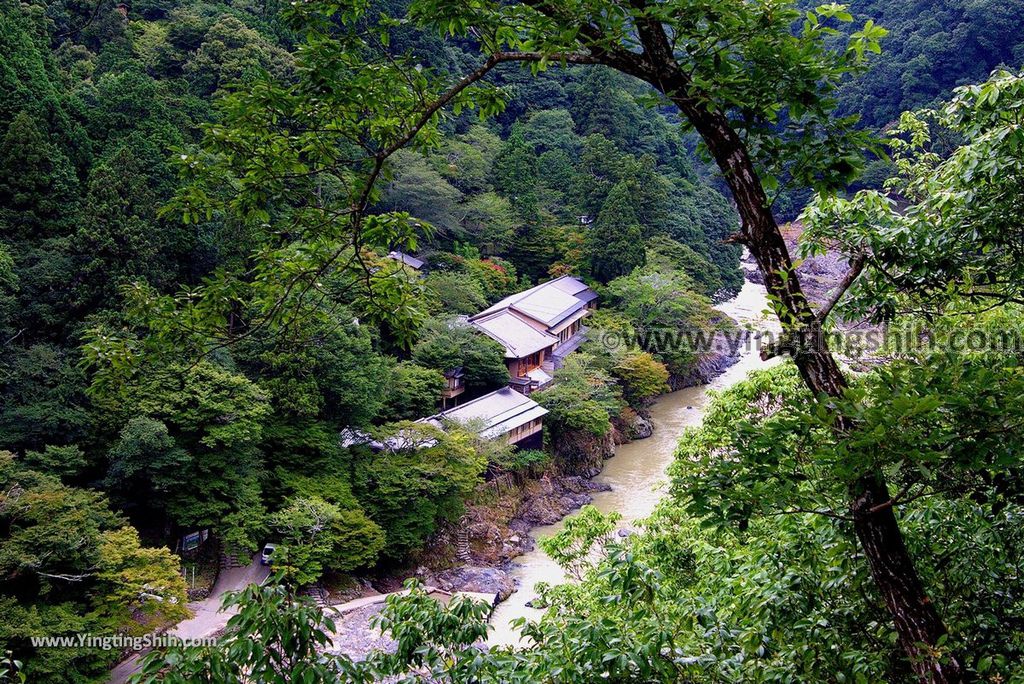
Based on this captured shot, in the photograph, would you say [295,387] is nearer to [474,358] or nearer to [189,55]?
[474,358]

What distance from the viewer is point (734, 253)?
1079 inches

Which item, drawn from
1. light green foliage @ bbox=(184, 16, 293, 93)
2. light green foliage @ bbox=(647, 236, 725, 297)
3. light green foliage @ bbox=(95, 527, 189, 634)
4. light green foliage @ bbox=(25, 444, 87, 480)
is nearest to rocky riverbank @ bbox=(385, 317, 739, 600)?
light green foliage @ bbox=(95, 527, 189, 634)

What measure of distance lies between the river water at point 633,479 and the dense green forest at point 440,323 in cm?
95

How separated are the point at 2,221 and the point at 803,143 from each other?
14.2 metres

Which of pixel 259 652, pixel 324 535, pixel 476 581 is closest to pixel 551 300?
pixel 476 581

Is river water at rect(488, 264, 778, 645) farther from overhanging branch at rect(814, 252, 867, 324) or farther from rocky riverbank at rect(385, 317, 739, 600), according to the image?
overhanging branch at rect(814, 252, 867, 324)

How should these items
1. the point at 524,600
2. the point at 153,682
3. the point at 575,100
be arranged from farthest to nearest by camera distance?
the point at 575,100, the point at 524,600, the point at 153,682

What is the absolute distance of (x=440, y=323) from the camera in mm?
16344

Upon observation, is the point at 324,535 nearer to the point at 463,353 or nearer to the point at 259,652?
the point at 463,353

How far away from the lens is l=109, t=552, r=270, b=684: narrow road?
8859 mm

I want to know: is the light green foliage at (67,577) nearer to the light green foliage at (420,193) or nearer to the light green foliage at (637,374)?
the light green foliage at (637,374)

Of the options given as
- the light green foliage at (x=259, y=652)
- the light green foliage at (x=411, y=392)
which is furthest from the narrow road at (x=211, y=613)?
the light green foliage at (x=259, y=652)

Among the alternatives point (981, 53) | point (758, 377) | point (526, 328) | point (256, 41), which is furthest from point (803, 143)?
point (981, 53)

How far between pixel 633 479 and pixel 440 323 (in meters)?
5.46
